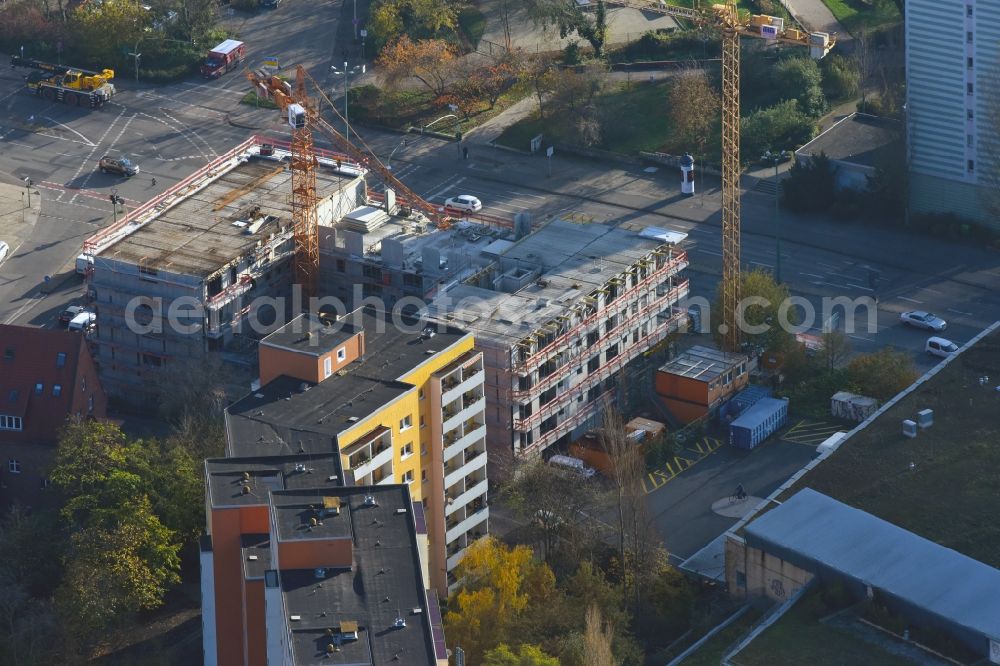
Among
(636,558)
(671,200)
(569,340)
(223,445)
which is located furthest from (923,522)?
(671,200)

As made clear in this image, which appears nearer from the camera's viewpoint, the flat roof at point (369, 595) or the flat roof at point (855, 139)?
the flat roof at point (369, 595)

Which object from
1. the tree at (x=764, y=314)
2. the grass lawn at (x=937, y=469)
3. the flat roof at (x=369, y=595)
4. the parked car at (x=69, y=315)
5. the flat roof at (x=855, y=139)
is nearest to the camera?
the flat roof at (x=369, y=595)

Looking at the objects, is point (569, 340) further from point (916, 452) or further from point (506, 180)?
point (506, 180)

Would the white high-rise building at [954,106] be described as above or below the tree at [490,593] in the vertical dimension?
above

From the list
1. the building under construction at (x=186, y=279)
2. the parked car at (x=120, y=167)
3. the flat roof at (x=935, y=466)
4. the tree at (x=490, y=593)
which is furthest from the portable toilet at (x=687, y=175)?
the tree at (x=490, y=593)

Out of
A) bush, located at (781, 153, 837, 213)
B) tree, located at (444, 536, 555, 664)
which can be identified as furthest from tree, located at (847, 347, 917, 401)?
tree, located at (444, 536, 555, 664)

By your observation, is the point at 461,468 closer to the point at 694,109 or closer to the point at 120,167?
the point at 694,109

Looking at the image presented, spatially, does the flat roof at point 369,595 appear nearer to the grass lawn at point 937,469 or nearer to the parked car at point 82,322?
the grass lawn at point 937,469
